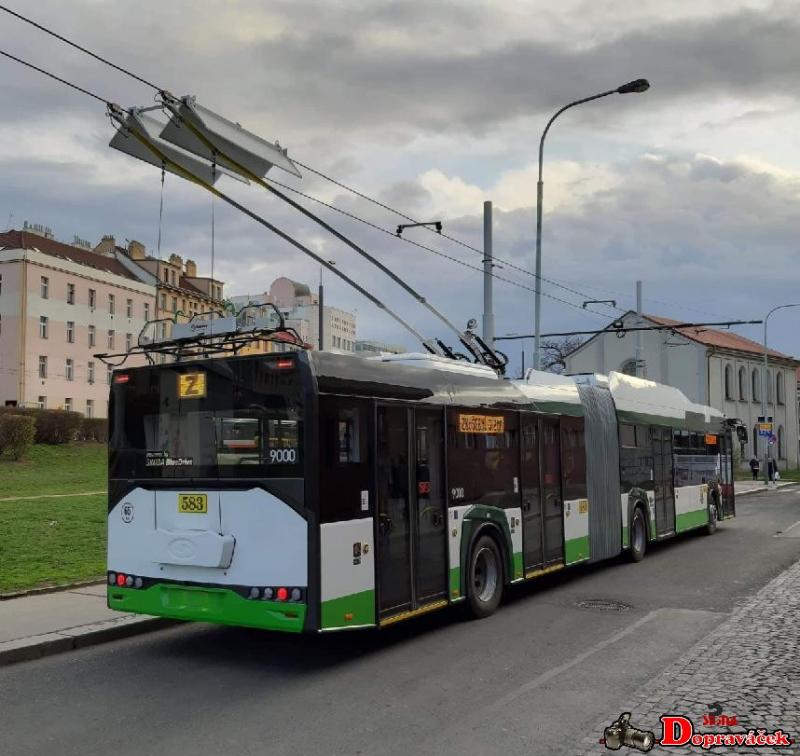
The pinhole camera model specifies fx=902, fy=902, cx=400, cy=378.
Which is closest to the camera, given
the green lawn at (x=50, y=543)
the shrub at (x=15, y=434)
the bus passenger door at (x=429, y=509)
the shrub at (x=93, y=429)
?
the bus passenger door at (x=429, y=509)

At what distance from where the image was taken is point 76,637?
343 inches

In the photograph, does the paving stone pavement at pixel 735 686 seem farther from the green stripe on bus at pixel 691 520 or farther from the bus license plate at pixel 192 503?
the green stripe on bus at pixel 691 520

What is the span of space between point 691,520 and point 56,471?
81.1 feet

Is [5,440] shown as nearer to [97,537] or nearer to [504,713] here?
[97,537]

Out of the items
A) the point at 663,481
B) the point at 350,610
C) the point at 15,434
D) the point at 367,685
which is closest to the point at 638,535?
the point at 663,481

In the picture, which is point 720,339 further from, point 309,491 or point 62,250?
point 309,491

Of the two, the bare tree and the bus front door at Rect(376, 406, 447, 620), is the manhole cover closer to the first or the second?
the bus front door at Rect(376, 406, 447, 620)

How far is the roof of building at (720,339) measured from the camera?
66312 millimetres

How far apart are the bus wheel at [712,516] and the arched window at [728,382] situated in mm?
50609

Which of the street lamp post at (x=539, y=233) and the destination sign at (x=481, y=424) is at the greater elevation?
the street lamp post at (x=539, y=233)

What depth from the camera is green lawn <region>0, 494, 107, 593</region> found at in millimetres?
12070

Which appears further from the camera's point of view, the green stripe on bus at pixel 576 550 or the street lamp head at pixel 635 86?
the street lamp head at pixel 635 86

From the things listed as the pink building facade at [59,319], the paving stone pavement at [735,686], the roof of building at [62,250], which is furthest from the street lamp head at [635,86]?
the roof of building at [62,250]

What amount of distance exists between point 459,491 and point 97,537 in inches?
338
